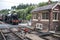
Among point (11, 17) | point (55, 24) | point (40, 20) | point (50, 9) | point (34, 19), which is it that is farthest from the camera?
point (11, 17)

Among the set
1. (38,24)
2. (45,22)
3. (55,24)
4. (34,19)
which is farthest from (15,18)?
(55,24)

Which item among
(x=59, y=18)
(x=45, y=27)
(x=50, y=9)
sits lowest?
(x=45, y=27)

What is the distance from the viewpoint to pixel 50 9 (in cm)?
2222

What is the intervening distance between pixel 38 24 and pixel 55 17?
3931 millimetres

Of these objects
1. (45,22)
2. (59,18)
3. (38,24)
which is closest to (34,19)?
(38,24)

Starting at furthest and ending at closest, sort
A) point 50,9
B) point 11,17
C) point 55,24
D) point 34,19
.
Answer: point 11,17, point 34,19, point 55,24, point 50,9

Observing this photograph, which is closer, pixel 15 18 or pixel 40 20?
pixel 40 20

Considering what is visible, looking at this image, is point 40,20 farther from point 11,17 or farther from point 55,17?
point 11,17

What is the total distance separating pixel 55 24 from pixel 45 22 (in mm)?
2011

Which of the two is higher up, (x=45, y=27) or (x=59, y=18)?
(x=59, y=18)

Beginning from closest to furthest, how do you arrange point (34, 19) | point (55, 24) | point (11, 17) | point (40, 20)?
point (55, 24)
point (40, 20)
point (34, 19)
point (11, 17)

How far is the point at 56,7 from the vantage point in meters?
22.9

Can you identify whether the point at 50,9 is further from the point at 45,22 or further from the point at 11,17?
the point at 11,17

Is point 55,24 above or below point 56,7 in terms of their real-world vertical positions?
below
